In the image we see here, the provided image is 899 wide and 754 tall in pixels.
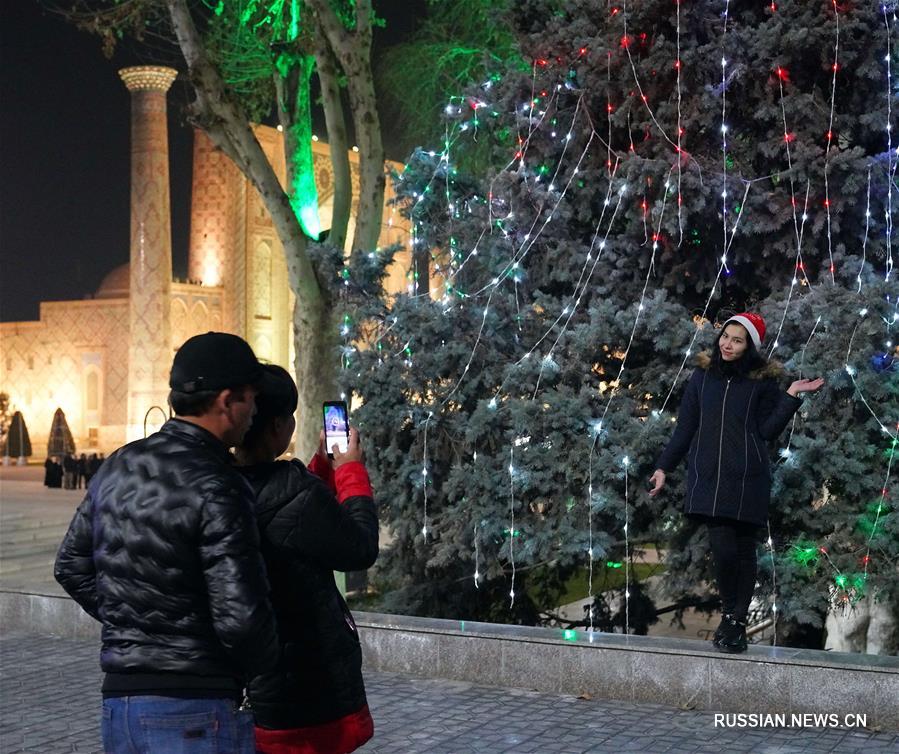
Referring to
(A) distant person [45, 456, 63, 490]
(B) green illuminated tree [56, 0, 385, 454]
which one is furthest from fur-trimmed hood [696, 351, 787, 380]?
(A) distant person [45, 456, 63, 490]

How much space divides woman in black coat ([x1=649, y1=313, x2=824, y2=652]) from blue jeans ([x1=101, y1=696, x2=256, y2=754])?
3.79m

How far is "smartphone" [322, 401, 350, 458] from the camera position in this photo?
355cm

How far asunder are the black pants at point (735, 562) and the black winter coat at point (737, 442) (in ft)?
0.39

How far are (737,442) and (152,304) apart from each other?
34.4 meters

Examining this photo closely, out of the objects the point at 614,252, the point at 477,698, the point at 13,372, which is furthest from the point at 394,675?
the point at 13,372

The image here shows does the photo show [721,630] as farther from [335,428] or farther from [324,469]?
[335,428]

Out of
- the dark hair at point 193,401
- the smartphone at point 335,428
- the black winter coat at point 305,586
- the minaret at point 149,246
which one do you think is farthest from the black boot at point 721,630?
the minaret at point 149,246

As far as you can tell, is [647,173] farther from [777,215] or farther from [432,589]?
[432,589]

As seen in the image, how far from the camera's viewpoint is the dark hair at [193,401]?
9.76 feet

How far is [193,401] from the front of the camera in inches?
117

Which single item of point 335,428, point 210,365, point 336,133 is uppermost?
point 336,133

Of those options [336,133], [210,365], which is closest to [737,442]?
[210,365]

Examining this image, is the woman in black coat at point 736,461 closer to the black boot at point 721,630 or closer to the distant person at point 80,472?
the black boot at point 721,630

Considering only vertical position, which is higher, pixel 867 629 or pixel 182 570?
pixel 182 570
